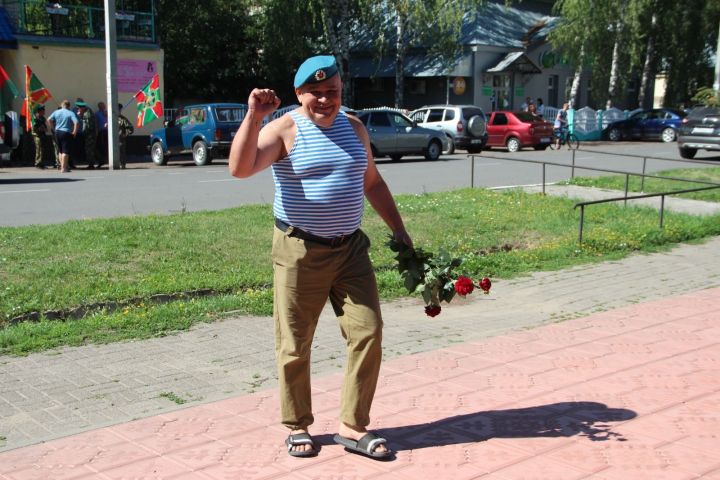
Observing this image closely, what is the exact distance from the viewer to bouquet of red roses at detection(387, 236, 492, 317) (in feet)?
14.7

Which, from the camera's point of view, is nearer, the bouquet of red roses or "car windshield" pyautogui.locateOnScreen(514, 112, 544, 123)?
the bouquet of red roses

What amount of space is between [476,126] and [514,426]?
2594 cm

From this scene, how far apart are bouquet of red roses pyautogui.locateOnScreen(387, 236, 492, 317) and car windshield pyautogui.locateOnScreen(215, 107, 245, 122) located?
2007cm

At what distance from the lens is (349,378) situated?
423 centimetres

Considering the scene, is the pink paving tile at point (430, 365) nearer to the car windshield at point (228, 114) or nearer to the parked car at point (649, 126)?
the car windshield at point (228, 114)

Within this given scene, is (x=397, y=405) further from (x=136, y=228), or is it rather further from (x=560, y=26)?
(x=560, y=26)

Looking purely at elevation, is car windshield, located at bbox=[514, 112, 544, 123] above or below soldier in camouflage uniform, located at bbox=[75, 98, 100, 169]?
above

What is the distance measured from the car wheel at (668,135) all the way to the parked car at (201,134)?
72.8ft

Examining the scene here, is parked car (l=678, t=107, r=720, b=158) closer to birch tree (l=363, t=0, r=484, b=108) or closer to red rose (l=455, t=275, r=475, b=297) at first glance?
birch tree (l=363, t=0, r=484, b=108)

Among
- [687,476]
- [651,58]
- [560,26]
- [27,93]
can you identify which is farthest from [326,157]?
[651,58]

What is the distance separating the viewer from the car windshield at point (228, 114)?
78.5 feet

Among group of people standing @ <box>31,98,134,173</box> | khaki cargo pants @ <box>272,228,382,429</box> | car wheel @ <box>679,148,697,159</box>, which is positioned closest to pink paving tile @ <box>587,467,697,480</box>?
khaki cargo pants @ <box>272,228,382,429</box>

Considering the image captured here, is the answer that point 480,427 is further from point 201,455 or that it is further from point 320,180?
point 320,180

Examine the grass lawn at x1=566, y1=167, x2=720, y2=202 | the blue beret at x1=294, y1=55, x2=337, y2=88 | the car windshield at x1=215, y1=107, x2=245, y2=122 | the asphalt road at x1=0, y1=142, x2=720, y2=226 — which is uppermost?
the blue beret at x1=294, y1=55, x2=337, y2=88
